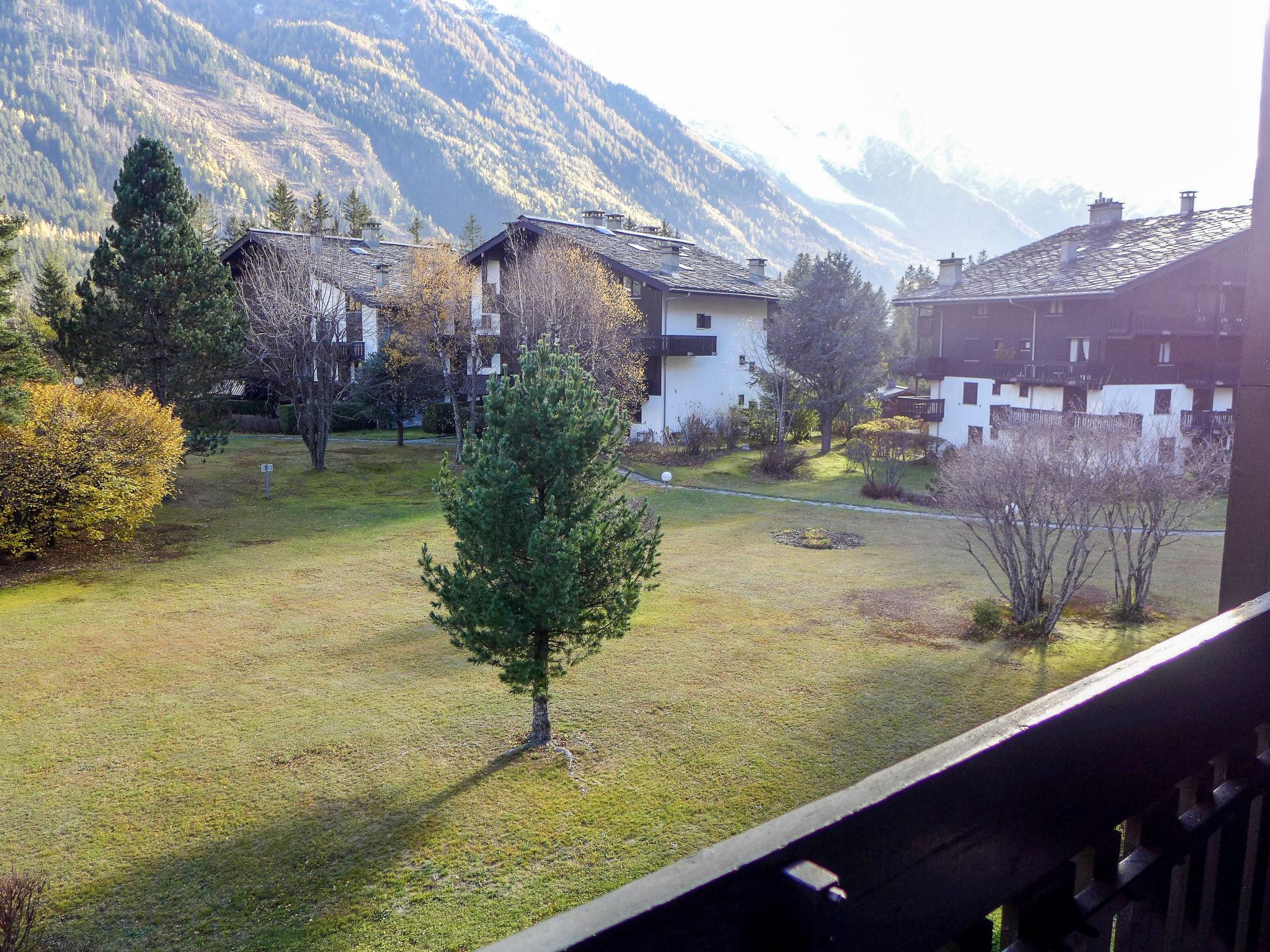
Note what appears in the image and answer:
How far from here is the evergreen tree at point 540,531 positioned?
372 inches

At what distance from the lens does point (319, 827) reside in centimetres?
882

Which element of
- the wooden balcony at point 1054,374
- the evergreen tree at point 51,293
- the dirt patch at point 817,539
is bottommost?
the dirt patch at point 817,539

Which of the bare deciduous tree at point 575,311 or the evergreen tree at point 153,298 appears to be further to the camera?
the bare deciduous tree at point 575,311

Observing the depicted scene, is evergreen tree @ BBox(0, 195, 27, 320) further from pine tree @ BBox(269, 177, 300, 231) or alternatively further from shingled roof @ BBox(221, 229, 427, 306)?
pine tree @ BBox(269, 177, 300, 231)

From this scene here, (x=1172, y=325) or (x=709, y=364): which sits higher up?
(x=1172, y=325)

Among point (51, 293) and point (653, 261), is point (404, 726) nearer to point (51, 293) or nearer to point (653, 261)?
point (653, 261)

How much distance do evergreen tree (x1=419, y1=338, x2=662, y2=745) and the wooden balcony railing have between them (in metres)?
7.68

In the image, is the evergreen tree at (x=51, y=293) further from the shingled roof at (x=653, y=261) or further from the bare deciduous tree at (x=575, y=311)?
the bare deciduous tree at (x=575, y=311)

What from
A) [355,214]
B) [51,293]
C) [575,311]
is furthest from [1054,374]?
[355,214]

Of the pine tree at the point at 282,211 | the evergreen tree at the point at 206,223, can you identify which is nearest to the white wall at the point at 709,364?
the evergreen tree at the point at 206,223

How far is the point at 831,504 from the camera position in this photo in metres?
27.6

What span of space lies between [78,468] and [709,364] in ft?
90.1

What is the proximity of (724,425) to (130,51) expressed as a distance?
210 m

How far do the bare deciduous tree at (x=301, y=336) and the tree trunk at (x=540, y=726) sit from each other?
2182 cm
